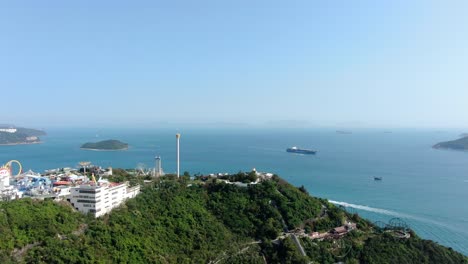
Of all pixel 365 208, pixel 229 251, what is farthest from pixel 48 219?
pixel 365 208

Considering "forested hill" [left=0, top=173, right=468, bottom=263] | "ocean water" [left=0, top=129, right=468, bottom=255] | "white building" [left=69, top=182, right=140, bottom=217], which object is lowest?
"ocean water" [left=0, top=129, right=468, bottom=255]

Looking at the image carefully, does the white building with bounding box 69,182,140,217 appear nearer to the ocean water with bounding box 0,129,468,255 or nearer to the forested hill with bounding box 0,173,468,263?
the forested hill with bounding box 0,173,468,263

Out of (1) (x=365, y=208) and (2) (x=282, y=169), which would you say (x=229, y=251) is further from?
(2) (x=282, y=169)

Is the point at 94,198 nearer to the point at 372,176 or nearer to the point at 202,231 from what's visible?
the point at 202,231

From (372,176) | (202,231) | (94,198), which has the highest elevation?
(94,198)

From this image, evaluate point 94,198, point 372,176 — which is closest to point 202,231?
point 94,198

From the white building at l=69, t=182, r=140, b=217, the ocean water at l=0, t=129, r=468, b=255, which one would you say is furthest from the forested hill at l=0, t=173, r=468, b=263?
the ocean water at l=0, t=129, r=468, b=255
